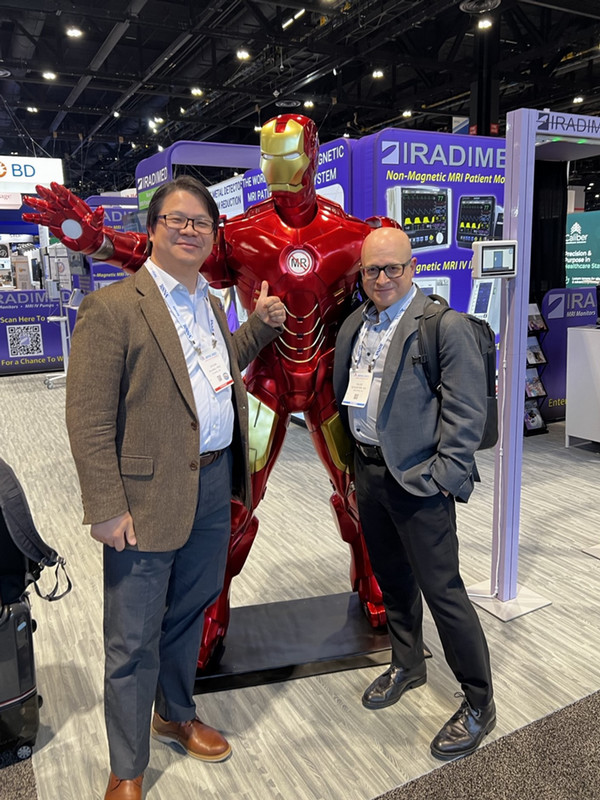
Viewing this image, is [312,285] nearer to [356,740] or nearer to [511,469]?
[511,469]

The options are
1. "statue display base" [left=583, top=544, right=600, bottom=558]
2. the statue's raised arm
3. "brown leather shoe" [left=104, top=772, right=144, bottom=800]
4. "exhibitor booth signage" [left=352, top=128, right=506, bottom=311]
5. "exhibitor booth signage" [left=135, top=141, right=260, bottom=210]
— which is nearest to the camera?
"brown leather shoe" [left=104, top=772, right=144, bottom=800]

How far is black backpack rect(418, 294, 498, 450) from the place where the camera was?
1.74 metres

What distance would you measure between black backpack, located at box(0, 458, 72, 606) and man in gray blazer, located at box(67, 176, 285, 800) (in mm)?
274

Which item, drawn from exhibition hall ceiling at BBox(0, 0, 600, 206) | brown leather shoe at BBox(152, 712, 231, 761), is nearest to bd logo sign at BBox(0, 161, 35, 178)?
exhibition hall ceiling at BBox(0, 0, 600, 206)

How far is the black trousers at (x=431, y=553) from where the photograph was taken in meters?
1.81

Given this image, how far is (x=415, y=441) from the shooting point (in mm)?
1769

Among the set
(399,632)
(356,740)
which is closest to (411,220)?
(399,632)

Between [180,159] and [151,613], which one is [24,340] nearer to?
[180,159]

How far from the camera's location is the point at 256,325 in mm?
2020

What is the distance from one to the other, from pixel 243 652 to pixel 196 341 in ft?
4.75

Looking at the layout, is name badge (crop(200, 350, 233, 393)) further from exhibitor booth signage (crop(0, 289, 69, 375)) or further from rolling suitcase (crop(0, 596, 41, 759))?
exhibitor booth signage (crop(0, 289, 69, 375))

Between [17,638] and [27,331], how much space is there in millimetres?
8882

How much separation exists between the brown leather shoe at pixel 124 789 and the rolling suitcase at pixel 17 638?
0.41 m

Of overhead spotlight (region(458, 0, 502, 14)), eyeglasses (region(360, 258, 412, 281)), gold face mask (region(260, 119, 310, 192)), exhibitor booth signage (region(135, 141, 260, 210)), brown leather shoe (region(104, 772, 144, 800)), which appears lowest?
brown leather shoe (region(104, 772, 144, 800))
